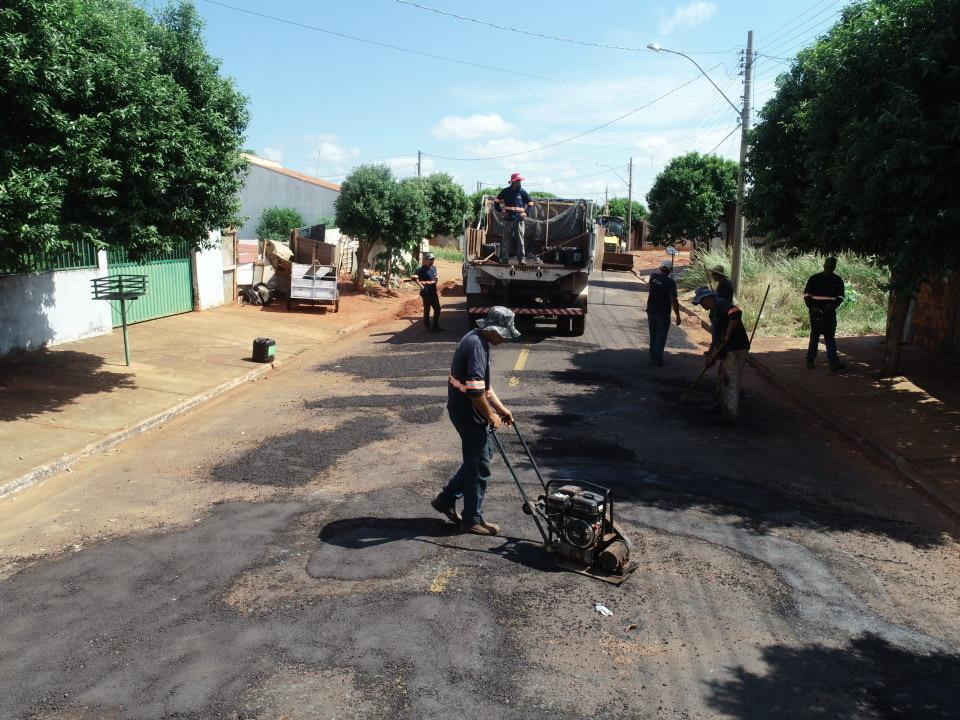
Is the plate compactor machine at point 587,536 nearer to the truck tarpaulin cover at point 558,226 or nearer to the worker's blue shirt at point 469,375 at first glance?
the worker's blue shirt at point 469,375

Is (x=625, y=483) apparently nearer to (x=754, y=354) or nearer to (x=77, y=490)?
(x=77, y=490)

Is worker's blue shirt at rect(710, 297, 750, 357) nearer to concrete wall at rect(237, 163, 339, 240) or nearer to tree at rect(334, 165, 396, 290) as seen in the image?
tree at rect(334, 165, 396, 290)

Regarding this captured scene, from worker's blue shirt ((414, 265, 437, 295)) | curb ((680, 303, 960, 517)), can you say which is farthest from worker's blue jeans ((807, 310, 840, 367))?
worker's blue shirt ((414, 265, 437, 295))

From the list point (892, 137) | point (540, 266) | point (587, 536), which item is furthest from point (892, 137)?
point (540, 266)

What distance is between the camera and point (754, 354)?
14352 millimetres

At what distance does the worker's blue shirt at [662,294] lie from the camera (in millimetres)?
12445

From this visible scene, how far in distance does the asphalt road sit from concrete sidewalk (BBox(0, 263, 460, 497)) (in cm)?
52

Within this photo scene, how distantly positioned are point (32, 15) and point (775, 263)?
68.3 ft

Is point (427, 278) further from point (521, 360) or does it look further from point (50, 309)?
point (50, 309)

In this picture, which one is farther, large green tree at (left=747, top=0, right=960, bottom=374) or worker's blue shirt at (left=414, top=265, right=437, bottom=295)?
worker's blue shirt at (left=414, top=265, right=437, bottom=295)

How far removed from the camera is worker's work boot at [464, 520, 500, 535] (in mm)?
5871

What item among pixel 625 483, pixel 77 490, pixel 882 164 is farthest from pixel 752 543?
pixel 77 490

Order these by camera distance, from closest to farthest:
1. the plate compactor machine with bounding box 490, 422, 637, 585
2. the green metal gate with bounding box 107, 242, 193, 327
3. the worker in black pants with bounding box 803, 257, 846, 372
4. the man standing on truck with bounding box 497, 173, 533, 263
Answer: the plate compactor machine with bounding box 490, 422, 637, 585
the worker in black pants with bounding box 803, 257, 846, 372
the green metal gate with bounding box 107, 242, 193, 327
the man standing on truck with bounding box 497, 173, 533, 263

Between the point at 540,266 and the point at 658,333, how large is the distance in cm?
324
